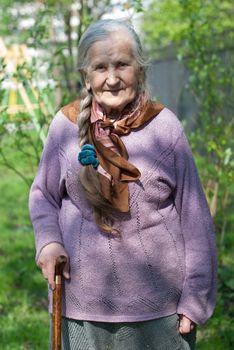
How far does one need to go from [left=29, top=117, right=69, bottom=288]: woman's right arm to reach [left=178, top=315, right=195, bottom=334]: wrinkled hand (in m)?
0.48

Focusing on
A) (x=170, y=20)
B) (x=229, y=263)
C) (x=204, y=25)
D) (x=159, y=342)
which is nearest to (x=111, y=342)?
(x=159, y=342)

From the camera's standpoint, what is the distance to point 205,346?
4.36 meters

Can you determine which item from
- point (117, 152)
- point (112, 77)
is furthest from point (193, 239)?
point (112, 77)

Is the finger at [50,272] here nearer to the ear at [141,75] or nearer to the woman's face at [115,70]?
the woman's face at [115,70]

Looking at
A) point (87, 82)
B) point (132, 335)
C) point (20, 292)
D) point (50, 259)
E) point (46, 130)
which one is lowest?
point (20, 292)

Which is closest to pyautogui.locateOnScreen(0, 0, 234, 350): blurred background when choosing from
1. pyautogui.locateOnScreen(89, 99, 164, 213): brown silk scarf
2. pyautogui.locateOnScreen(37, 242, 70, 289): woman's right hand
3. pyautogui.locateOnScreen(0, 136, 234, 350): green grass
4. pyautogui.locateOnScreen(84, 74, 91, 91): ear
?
pyautogui.locateOnScreen(0, 136, 234, 350): green grass

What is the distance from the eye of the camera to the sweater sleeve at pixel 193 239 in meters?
2.60

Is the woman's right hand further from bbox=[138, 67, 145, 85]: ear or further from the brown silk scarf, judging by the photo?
bbox=[138, 67, 145, 85]: ear

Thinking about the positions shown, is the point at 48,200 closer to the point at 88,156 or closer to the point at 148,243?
the point at 88,156

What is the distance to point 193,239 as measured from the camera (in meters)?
2.61

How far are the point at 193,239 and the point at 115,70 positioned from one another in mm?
650

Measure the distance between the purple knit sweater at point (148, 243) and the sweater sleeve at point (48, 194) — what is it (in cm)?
4

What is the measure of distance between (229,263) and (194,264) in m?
3.00

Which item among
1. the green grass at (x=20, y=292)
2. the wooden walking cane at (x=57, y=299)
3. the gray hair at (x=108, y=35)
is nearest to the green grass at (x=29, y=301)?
the green grass at (x=20, y=292)
